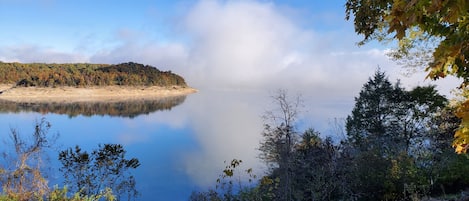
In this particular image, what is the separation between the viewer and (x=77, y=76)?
4545 inches

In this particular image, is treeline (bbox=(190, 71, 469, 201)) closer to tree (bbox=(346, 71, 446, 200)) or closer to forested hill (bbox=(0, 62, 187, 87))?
tree (bbox=(346, 71, 446, 200))

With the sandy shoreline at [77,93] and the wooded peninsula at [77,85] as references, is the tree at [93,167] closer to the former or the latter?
the wooded peninsula at [77,85]

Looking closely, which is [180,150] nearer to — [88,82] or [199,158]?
[199,158]

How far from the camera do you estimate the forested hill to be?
10831 centimetres

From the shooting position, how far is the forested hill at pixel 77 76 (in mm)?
108312

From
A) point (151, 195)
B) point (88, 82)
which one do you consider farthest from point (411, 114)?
point (88, 82)

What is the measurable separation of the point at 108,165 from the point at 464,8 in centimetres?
1320

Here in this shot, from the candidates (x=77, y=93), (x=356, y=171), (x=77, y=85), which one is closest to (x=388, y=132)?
(x=356, y=171)

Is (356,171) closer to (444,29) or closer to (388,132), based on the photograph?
(444,29)

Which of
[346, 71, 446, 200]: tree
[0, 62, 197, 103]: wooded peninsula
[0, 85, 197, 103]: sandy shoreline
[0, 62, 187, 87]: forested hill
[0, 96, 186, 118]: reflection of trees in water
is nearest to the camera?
[346, 71, 446, 200]: tree

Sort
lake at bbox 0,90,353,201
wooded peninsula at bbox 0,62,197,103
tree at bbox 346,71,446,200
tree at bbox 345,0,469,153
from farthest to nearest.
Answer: wooded peninsula at bbox 0,62,197,103 < lake at bbox 0,90,353,201 < tree at bbox 346,71,446,200 < tree at bbox 345,0,469,153

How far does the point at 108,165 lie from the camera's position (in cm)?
1293

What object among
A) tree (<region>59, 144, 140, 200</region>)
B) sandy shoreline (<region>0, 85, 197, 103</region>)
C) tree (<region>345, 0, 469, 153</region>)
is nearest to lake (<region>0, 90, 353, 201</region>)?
tree (<region>59, 144, 140, 200</region>)

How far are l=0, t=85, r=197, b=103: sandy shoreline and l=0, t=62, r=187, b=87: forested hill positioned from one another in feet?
5.81
